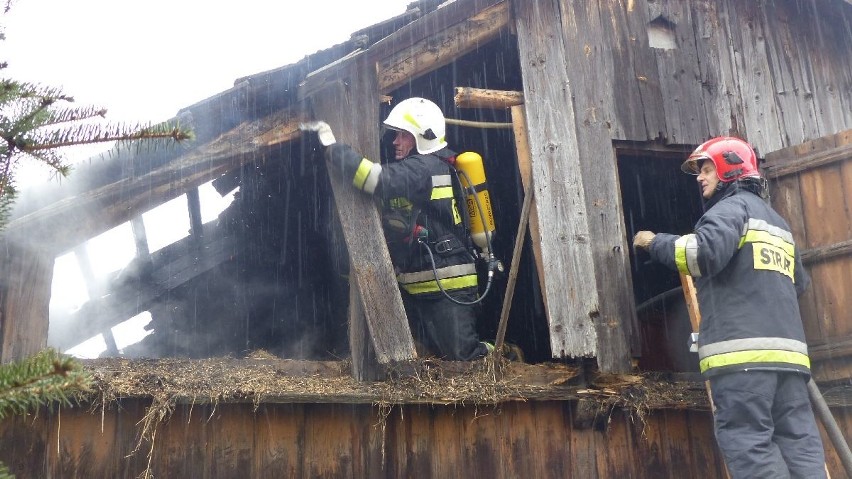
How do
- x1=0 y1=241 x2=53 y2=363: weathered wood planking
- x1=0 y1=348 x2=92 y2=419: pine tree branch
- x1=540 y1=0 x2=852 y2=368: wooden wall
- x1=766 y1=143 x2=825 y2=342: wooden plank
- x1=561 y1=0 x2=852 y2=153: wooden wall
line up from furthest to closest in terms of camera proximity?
x1=561 y1=0 x2=852 y2=153: wooden wall, x1=540 y1=0 x2=852 y2=368: wooden wall, x1=766 y1=143 x2=825 y2=342: wooden plank, x1=0 y1=241 x2=53 y2=363: weathered wood planking, x1=0 y1=348 x2=92 y2=419: pine tree branch

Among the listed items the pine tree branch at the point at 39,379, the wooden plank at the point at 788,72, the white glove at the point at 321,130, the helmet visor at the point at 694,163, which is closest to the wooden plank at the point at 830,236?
the helmet visor at the point at 694,163

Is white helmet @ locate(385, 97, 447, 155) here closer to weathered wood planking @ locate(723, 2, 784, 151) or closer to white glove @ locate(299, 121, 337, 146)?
white glove @ locate(299, 121, 337, 146)

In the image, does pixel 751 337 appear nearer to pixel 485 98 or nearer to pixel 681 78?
pixel 485 98

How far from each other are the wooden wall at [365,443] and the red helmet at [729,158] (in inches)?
64.8

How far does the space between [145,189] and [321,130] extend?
45.7 inches

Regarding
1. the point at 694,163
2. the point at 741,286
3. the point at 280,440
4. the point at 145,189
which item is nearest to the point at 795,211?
the point at 694,163

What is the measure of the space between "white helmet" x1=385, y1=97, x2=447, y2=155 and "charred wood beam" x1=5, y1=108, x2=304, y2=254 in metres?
0.76

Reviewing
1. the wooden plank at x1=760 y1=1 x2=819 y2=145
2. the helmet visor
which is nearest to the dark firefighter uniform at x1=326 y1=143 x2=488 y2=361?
the helmet visor

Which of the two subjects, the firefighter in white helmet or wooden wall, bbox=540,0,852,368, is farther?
wooden wall, bbox=540,0,852,368

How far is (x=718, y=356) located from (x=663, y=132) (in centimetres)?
211

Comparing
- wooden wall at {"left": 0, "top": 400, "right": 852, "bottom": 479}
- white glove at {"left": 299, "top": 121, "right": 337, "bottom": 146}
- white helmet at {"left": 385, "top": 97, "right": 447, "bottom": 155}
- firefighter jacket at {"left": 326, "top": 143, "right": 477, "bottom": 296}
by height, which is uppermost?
white helmet at {"left": 385, "top": 97, "right": 447, "bottom": 155}

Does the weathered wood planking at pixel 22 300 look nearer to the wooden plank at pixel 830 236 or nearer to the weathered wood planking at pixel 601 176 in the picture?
the weathered wood planking at pixel 601 176

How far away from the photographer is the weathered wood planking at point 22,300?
427 cm

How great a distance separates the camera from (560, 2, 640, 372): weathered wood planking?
5.25m
